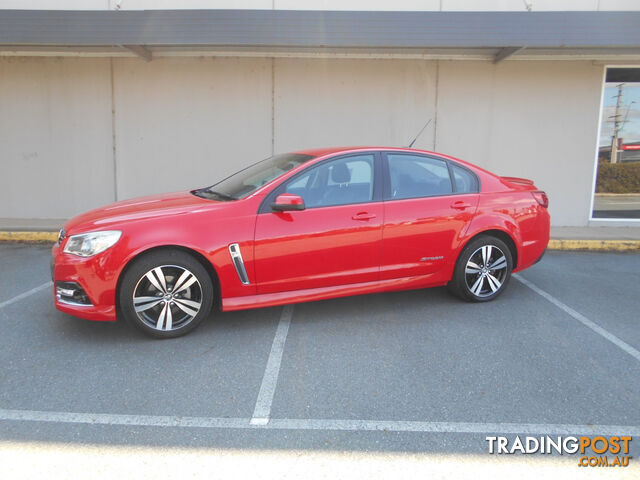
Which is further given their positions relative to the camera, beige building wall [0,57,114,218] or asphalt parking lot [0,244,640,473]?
beige building wall [0,57,114,218]

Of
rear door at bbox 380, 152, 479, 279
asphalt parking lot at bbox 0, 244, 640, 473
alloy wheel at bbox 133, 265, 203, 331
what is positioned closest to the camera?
asphalt parking lot at bbox 0, 244, 640, 473

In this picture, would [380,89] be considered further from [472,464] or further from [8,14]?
[472,464]

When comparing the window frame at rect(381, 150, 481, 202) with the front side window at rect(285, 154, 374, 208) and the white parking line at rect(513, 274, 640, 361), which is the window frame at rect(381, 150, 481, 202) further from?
the white parking line at rect(513, 274, 640, 361)

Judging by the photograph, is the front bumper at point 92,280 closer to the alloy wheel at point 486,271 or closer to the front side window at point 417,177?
the front side window at point 417,177

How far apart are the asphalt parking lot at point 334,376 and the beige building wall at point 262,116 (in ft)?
14.0

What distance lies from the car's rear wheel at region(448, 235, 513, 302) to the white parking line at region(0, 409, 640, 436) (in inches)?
79.8

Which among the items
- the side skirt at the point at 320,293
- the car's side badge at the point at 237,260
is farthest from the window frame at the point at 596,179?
the car's side badge at the point at 237,260

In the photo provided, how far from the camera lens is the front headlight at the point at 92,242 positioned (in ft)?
11.8

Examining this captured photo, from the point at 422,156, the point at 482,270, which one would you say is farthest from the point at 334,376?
the point at 422,156

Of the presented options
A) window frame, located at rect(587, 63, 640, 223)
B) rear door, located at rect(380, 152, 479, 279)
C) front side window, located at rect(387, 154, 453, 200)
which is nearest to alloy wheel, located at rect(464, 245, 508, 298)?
rear door, located at rect(380, 152, 479, 279)

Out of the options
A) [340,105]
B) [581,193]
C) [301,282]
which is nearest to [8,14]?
[340,105]

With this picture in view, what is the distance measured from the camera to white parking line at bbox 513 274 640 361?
3758mm

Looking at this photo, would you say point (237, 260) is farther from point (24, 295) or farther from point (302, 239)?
point (24, 295)

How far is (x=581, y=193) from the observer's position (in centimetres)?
866
